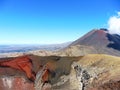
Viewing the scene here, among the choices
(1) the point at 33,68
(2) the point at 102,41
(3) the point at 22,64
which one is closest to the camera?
(1) the point at 33,68

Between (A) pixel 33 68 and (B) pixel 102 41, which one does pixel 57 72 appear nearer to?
(A) pixel 33 68

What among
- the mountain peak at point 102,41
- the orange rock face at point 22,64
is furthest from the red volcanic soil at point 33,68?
the mountain peak at point 102,41

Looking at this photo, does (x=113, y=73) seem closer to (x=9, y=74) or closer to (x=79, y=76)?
(x=79, y=76)

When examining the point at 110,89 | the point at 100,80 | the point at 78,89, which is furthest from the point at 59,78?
the point at 110,89

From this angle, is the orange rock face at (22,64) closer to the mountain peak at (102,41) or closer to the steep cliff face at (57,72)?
the steep cliff face at (57,72)

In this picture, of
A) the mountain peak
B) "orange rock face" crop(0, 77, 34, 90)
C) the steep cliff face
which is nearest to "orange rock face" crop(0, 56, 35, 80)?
the steep cliff face

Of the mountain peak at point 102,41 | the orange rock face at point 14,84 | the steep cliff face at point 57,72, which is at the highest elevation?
the mountain peak at point 102,41

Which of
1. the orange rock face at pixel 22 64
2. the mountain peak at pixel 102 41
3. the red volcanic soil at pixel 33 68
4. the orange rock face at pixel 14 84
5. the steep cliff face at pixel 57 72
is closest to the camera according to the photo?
the steep cliff face at pixel 57 72

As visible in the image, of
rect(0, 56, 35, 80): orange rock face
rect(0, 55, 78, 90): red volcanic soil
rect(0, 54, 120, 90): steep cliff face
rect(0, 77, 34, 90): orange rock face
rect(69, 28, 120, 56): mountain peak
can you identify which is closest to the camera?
rect(0, 54, 120, 90): steep cliff face

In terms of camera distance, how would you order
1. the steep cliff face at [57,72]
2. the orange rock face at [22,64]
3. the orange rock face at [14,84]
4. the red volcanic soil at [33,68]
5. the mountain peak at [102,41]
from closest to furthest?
the steep cliff face at [57,72] → the orange rock face at [14,84] → the red volcanic soil at [33,68] → the orange rock face at [22,64] → the mountain peak at [102,41]

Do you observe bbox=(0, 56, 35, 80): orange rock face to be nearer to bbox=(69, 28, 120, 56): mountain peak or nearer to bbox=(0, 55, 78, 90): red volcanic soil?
bbox=(0, 55, 78, 90): red volcanic soil

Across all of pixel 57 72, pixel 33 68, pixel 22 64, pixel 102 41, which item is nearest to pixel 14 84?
pixel 33 68
